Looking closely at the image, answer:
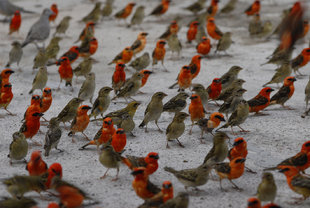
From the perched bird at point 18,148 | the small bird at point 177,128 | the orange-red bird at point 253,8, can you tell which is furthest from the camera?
the orange-red bird at point 253,8

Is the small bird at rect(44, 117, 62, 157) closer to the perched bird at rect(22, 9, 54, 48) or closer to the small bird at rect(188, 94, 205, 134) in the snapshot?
the small bird at rect(188, 94, 205, 134)

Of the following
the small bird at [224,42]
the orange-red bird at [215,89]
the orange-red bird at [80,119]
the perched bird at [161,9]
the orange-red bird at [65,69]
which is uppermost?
the perched bird at [161,9]

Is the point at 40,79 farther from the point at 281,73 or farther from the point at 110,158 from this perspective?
the point at 281,73

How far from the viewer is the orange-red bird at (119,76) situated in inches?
345

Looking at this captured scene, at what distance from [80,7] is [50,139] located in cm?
1088

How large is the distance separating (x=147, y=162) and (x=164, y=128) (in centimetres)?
197

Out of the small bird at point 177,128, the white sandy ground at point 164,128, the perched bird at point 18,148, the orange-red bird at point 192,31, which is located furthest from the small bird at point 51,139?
the orange-red bird at point 192,31

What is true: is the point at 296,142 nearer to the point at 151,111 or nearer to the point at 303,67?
the point at 151,111

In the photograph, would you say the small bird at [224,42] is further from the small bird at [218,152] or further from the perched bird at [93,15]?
the small bird at [218,152]

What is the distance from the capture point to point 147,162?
561 cm

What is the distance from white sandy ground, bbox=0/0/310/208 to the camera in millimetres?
5477

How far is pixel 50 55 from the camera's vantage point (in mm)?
10367

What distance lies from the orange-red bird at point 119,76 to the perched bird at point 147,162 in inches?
128

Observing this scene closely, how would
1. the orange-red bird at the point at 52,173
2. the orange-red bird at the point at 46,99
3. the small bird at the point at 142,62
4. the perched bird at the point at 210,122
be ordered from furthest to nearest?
the small bird at the point at 142,62 → the orange-red bird at the point at 46,99 → the perched bird at the point at 210,122 → the orange-red bird at the point at 52,173
